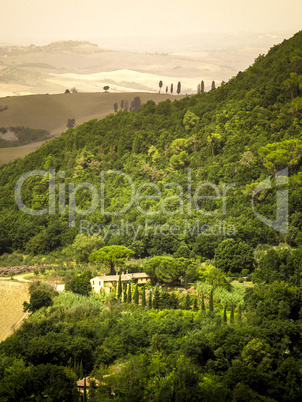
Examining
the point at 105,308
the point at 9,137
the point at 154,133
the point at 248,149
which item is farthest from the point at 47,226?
the point at 9,137

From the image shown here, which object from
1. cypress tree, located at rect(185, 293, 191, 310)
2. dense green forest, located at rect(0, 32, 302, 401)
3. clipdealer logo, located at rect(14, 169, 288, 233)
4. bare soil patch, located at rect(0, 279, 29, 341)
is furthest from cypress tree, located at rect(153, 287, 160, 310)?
clipdealer logo, located at rect(14, 169, 288, 233)

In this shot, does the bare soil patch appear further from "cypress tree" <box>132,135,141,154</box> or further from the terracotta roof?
"cypress tree" <box>132,135,141,154</box>

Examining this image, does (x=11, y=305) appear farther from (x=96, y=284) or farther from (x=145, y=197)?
(x=145, y=197)

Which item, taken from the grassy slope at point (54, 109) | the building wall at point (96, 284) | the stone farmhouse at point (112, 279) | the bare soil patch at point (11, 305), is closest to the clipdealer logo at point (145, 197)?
the stone farmhouse at point (112, 279)

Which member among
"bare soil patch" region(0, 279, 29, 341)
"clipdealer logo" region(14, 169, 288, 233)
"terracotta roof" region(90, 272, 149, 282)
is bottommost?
"bare soil patch" region(0, 279, 29, 341)

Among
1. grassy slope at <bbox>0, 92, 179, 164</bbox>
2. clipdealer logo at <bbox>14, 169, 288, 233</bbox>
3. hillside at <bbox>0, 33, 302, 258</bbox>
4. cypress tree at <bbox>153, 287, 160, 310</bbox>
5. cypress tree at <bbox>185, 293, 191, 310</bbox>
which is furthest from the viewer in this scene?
grassy slope at <bbox>0, 92, 179, 164</bbox>

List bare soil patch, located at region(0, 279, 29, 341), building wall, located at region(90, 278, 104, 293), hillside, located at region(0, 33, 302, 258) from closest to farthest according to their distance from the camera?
bare soil patch, located at region(0, 279, 29, 341) < building wall, located at region(90, 278, 104, 293) < hillside, located at region(0, 33, 302, 258)

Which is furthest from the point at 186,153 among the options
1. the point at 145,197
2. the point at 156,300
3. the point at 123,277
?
the point at 156,300

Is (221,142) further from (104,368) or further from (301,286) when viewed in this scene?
(104,368)
